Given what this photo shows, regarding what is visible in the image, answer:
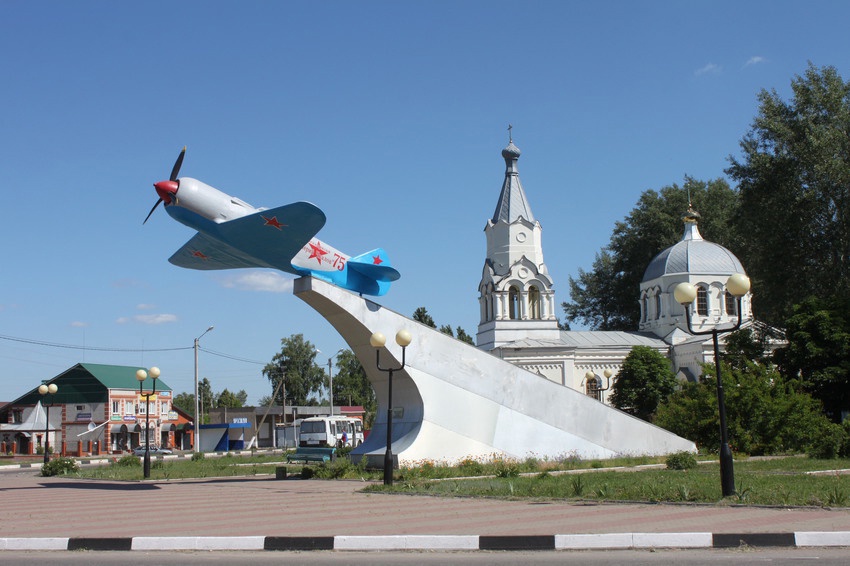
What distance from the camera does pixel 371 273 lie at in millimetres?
24391

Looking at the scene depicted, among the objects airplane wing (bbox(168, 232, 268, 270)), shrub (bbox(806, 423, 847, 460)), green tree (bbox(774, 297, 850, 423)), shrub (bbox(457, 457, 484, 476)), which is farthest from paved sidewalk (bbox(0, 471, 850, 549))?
green tree (bbox(774, 297, 850, 423))

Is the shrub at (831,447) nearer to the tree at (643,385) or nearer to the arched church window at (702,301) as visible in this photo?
the tree at (643,385)

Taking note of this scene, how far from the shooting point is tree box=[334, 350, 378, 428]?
88.9m

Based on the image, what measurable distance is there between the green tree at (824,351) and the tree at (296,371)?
217ft

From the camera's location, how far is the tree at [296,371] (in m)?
91.9

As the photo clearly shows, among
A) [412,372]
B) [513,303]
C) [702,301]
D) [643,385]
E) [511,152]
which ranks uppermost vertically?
[511,152]

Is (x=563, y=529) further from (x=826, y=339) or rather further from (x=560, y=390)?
(x=826, y=339)

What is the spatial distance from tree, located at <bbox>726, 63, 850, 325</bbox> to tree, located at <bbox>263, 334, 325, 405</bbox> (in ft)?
201

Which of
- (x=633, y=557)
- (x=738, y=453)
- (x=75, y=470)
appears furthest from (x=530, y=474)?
(x=75, y=470)

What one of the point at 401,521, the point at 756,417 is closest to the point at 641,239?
the point at 756,417

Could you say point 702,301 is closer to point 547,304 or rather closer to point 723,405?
point 547,304

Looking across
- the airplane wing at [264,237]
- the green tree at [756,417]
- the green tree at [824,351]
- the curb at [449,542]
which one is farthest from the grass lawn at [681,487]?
the green tree at [824,351]

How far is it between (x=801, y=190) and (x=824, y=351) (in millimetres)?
9379

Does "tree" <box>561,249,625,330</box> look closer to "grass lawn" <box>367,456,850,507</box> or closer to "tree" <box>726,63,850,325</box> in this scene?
"tree" <box>726,63,850,325</box>
